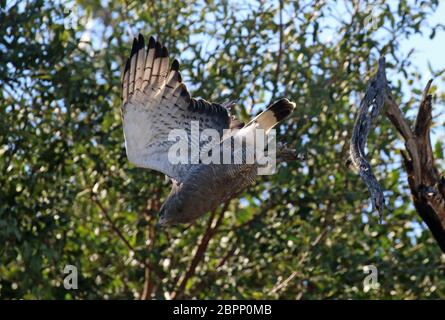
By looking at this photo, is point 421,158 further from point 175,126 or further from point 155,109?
point 155,109

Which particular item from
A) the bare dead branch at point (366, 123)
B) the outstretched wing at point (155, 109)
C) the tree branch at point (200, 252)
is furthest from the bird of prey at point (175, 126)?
the tree branch at point (200, 252)


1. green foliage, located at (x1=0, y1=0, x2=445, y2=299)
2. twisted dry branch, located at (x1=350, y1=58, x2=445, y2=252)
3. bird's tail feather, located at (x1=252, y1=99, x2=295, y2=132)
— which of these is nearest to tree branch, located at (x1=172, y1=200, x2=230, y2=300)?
green foliage, located at (x1=0, y1=0, x2=445, y2=299)

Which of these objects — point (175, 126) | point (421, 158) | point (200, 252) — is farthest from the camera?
point (200, 252)

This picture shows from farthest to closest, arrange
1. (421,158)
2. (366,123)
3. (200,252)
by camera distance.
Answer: (200,252) → (421,158) → (366,123)

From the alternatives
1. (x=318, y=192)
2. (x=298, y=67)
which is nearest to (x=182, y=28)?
(x=298, y=67)

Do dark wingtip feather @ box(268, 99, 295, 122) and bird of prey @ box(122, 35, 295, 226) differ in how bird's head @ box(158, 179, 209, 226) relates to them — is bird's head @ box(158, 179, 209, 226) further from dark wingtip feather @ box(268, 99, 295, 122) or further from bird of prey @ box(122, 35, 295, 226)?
dark wingtip feather @ box(268, 99, 295, 122)

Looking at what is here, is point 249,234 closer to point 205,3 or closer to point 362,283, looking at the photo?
point 362,283

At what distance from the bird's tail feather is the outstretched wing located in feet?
1.50

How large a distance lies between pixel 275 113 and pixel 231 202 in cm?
299

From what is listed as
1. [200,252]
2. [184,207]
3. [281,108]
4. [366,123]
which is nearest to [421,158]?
[366,123]

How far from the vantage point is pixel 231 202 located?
10.2 metres

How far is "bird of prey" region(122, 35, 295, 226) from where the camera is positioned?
7191mm

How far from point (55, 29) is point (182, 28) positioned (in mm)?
1053

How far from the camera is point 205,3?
10156 millimetres
